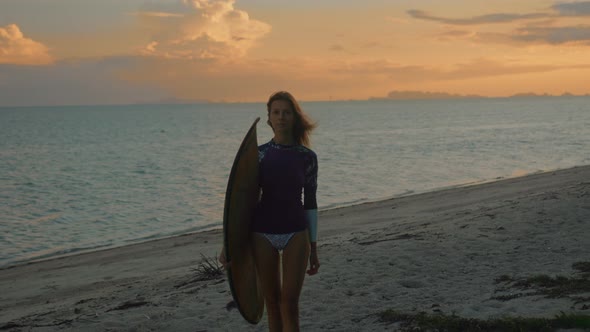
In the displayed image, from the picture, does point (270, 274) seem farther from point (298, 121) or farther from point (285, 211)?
point (298, 121)

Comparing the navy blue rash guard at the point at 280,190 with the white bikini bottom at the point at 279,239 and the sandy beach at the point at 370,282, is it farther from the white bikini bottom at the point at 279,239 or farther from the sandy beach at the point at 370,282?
the sandy beach at the point at 370,282

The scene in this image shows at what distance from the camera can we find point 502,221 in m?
10.3

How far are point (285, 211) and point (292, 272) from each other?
1.38 ft

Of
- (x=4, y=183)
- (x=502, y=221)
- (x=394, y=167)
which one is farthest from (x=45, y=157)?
(x=502, y=221)

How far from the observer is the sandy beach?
6516 millimetres

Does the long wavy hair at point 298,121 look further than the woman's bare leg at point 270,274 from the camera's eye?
Yes

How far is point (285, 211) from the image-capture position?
4.41 metres

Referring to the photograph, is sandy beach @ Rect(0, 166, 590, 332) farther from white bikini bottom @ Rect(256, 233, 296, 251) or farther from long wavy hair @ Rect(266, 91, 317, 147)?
long wavy hair @ Rect(266, 91, 317, 147)

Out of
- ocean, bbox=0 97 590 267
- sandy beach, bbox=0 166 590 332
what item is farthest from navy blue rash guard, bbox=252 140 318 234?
ocean, bbox=0 97 590 267

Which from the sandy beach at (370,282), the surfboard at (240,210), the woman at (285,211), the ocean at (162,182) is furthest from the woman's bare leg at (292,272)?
the ocean at (162,182)

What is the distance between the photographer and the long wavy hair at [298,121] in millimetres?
4512

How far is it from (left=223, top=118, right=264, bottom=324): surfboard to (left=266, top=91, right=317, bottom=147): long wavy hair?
246 millimetres

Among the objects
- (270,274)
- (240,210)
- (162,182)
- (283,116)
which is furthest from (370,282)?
(162,182)

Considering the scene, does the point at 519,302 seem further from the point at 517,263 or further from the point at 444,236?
the point at 444,236
